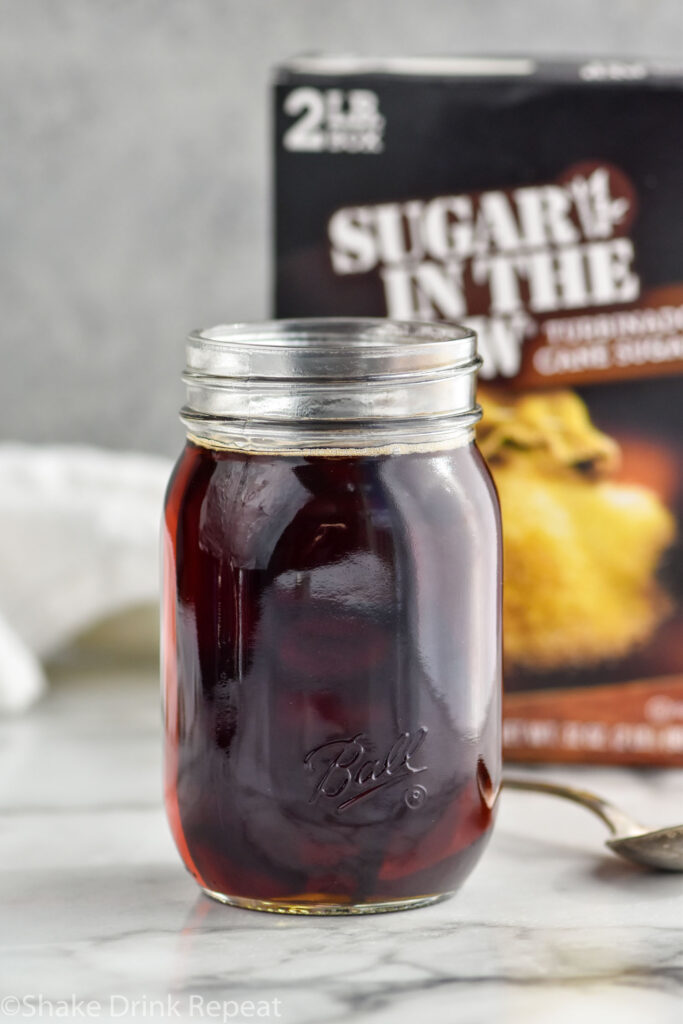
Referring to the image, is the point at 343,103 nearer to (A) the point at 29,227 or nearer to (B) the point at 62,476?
(B) the point at 62,476

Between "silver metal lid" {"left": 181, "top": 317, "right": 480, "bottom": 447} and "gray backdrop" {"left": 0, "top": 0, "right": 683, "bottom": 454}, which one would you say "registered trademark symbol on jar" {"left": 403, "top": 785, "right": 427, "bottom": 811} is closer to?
"silver metal lid" {"left": 181, "top": 317, "right": 480, "bottom": 447}

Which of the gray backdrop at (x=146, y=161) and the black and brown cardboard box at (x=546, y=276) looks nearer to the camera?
the black and brown cardboard box at (x=546, y=276)

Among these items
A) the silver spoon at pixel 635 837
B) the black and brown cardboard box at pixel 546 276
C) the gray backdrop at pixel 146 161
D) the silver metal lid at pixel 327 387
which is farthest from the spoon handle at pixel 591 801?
the gray backdrop at pixel 146 161

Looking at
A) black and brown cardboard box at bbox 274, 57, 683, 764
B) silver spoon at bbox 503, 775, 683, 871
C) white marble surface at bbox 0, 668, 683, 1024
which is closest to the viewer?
white marble surface at bbox 0, 668, 683, 1024

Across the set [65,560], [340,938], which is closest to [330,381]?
[340,938]

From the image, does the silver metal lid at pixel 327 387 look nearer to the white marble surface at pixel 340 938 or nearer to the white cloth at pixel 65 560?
the white marble surface at pixel 340 938

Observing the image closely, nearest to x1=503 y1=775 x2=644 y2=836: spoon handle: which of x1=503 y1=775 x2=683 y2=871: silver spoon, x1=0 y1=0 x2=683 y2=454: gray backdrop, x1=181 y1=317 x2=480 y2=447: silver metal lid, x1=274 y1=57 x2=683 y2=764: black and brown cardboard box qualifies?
x1=503 y1=775 x2=683 y2=871: silver spoon

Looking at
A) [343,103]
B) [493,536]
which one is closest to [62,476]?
[343,103]

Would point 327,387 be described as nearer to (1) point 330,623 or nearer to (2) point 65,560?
(1) point 330,623
